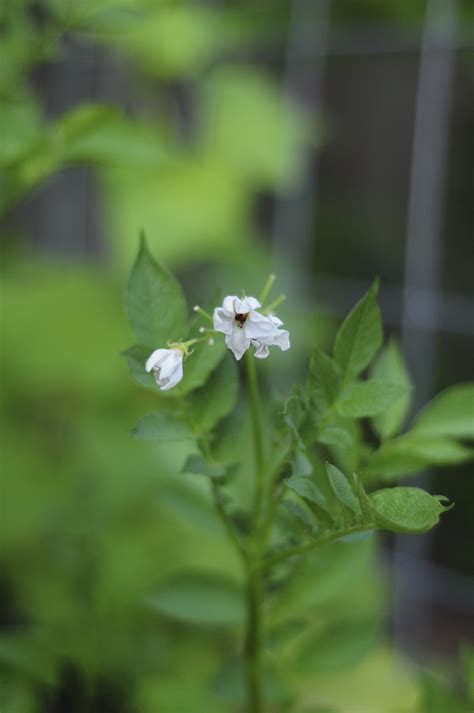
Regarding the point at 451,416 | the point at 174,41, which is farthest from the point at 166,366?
the point at 174,41

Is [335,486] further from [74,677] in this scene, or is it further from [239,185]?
[239,185]

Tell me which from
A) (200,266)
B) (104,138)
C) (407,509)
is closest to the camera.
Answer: (407,509)

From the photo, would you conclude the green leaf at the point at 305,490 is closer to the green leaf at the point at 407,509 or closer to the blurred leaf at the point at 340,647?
the green leaf at the point at 407,509

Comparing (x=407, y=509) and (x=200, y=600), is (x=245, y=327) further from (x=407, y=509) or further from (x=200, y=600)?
(x=200, y=600)

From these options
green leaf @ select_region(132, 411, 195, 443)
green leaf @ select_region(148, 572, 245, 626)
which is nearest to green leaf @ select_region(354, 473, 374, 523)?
green leaf @ select_region(132, 411, 195, 443)

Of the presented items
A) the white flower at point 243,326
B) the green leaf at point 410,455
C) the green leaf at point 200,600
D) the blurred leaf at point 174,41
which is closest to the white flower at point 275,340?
the white flower at point 243,326
